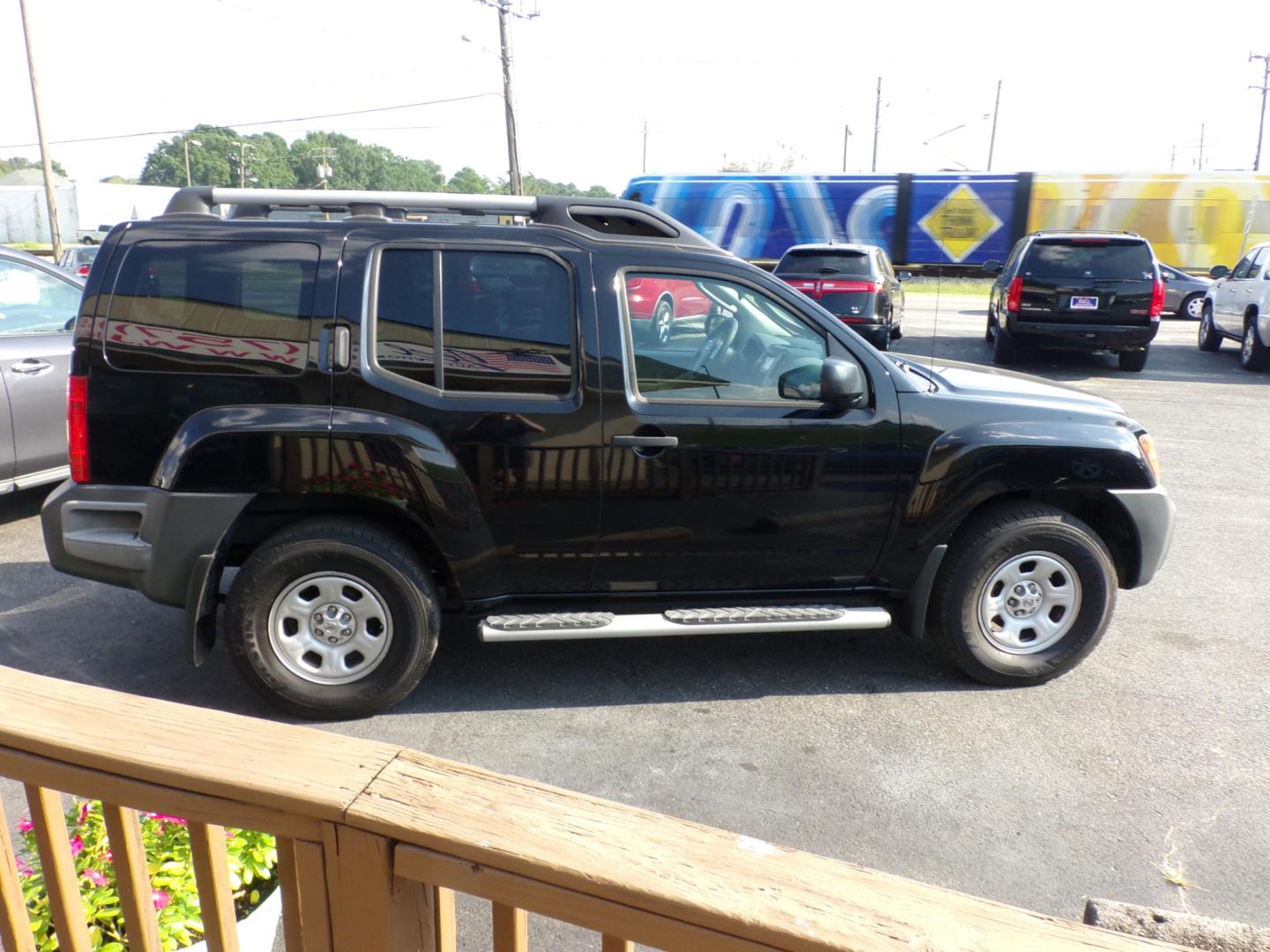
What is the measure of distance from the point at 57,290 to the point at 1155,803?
7.08 metres

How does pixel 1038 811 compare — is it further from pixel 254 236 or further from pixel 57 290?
pixel 57 290

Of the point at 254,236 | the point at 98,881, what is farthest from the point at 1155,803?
the point at 254,236

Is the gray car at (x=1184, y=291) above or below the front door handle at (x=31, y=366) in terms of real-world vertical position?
below

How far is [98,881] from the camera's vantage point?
2.17 metres

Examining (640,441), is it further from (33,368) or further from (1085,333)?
(1085,333)

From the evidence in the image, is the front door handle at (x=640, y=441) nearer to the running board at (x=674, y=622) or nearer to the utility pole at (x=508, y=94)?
the running board at (x=674, y=622)

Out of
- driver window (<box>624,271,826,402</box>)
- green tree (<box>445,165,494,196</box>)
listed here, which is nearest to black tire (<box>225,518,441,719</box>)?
driver window (<box>624,271,826,402</box>)

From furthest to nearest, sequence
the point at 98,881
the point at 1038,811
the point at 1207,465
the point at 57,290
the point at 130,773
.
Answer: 1. the point at 1207,465
2. the point at 57,290
3. the point at 1038,811
4. the point at 98,881
5. the point at 130,773

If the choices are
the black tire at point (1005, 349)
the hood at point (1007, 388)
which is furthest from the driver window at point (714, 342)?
the black tire at point (1005, 349)

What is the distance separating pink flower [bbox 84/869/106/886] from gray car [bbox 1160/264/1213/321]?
24294 mm

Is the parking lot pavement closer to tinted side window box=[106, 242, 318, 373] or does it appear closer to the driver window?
the driver window

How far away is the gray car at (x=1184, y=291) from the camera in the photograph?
22.4 metres

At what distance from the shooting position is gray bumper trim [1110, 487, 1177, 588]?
4.38 metres

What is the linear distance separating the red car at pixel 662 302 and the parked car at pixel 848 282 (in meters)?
9.01
